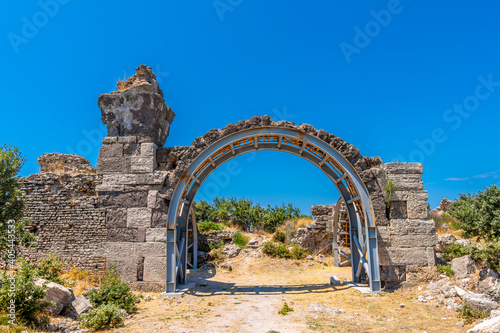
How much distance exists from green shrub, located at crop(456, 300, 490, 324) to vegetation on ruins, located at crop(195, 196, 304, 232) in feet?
44.3

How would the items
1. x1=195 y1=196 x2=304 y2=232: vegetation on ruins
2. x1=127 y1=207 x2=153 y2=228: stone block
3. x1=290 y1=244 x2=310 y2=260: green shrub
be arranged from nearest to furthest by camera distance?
x1=127 y1=207 x2=153 y2=228: stone block < x1=290 y1=244 x2=310 y2=260: green shrub < x1=195 y1=196 x2=304 y2=232: vegetation on ruins

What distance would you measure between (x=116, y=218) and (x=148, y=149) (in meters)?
2.07

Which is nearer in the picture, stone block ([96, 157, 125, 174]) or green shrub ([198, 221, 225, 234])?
stone block ([96, 157, 125, 174])

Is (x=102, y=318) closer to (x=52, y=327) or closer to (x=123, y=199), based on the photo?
(x=52, y=327)

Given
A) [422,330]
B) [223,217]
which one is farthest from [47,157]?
[422,330]

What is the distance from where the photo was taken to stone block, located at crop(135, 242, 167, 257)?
8.32m

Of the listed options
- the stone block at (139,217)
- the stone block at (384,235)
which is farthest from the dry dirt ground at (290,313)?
the stone block at (139,217)

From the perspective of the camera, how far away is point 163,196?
8.58m

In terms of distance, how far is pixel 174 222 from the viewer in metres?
8.35

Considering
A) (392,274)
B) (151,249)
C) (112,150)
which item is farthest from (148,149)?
(392,274)

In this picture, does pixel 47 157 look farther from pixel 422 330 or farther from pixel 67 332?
pixel 422 330

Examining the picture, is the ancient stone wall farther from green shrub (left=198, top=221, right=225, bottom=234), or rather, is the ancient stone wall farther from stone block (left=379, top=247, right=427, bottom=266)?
stone block (left=379, top=247, right=427, bottom=266)

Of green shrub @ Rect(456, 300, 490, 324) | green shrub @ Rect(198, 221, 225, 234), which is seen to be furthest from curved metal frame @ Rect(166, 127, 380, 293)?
green shrub @ Rect(198, 221, 225, 234)

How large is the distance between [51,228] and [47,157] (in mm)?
3405
